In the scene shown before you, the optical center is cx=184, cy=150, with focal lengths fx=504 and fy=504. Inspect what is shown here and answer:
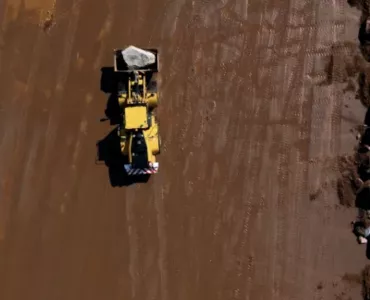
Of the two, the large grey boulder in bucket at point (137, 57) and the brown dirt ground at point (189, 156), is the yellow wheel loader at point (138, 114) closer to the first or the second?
the large grey boulder in bucket at point (137, 57)

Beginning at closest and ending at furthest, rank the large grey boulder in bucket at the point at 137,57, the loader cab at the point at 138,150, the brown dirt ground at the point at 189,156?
1. the loader cab at the point at 138,150
2. the large grey boulder in bucket at the point at 137,57
3. the brown dirt ground at the point at 189,156

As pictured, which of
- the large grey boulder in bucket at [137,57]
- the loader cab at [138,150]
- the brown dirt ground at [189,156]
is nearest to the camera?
the loader cab at [138,150]

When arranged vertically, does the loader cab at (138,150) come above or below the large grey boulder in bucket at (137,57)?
below

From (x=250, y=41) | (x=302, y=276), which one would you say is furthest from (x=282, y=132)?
(x=302, y=276)

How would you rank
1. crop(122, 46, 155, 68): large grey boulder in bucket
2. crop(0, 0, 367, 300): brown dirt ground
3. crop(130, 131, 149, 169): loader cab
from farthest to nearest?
crop(0, 0, 367, 300): brown dirt ground → crop(122, 46, 155, 68): large grey boulder in bucket → crop(130, 131, 149, 169): loader cab

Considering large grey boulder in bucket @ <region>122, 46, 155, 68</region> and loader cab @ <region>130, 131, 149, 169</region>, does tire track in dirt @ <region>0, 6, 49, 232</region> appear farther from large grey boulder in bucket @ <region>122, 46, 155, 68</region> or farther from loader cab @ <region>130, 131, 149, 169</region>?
loader cab @ <region>130, 131, 149, 169</region>

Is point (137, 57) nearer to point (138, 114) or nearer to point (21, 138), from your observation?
point (138, 114)

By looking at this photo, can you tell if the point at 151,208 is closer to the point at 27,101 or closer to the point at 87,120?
the point at 87,120

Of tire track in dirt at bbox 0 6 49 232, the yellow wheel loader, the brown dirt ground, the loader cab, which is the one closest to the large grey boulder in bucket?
the yellow wheel loader

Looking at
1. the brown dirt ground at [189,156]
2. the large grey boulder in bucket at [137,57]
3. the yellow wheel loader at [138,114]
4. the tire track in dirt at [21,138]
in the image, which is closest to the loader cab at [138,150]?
the yellow wheel loader at [138,114]
